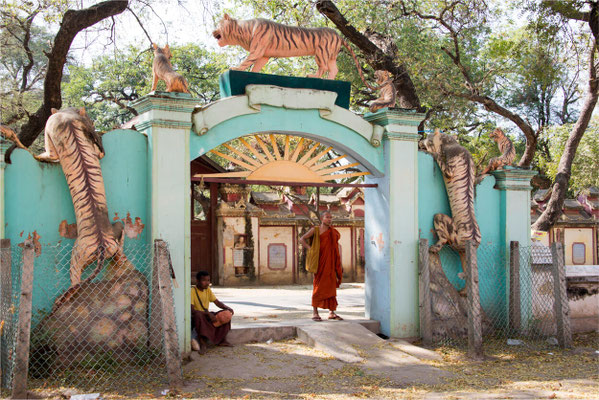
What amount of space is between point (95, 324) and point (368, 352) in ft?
10.6

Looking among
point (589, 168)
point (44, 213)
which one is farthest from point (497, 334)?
point (589, 168)

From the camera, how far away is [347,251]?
59.1 ft

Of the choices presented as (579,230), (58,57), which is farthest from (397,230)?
(579,230)

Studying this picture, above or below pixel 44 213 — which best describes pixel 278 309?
below

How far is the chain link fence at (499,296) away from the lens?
328 inches

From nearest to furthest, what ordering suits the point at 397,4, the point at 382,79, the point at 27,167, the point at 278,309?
the point at 27,167 < the point at 382,79 < the point at 278,309 < the point at 397,4

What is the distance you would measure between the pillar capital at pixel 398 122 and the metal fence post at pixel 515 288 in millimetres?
2220

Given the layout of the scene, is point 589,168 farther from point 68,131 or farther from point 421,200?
point 68,131

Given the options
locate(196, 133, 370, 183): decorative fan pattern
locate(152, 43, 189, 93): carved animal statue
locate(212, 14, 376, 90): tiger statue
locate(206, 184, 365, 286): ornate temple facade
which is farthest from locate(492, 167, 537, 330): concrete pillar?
locate(206, 184, 365, 286): ornate temple facade

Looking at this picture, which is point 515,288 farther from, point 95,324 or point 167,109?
point 95,324

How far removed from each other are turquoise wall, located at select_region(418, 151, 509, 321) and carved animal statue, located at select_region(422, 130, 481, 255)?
0.15 meters

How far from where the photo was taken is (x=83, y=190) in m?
6.59

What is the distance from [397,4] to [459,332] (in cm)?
824

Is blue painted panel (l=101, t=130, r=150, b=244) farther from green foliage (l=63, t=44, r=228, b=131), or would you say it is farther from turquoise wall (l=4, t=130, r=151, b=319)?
green foliage (l=63, t=44, r=228, b=131)
